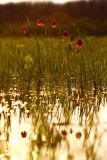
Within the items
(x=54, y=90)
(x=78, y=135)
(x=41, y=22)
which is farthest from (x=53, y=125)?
(x=41, y=22)

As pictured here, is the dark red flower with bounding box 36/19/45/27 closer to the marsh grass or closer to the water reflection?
the marsh grass

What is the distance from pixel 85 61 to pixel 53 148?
2.49 metres

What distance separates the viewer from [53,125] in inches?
150

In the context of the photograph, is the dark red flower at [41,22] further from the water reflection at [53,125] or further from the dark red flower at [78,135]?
the dark red flower at [78,135]

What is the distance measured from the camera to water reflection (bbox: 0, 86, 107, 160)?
3.14 meters

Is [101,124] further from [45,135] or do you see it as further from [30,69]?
[30,69]

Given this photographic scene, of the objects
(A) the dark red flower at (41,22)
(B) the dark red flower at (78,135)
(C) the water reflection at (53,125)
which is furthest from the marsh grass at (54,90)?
(A) the dark red flower at (41,22)

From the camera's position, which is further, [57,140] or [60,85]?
[60,85]

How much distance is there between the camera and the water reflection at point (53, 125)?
3.14 metres

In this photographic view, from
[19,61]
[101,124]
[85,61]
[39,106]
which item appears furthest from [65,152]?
[19,61]

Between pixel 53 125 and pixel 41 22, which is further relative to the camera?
pixel 41 22

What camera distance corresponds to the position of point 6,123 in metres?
3.90

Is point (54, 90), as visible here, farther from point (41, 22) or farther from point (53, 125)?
point (53, 125)

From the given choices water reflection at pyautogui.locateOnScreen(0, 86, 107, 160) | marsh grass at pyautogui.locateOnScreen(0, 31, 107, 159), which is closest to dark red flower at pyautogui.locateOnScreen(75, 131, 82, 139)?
water reflection at pyautogui.locateOnScreen(0, 86, 107, 160)
